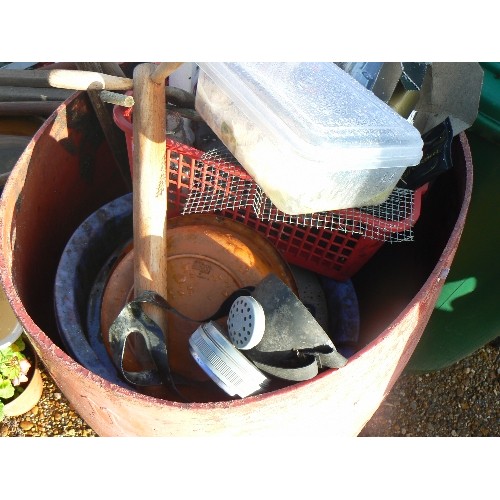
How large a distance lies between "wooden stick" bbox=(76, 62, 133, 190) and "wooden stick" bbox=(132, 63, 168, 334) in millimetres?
279

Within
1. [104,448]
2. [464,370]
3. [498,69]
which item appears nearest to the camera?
[104,448]

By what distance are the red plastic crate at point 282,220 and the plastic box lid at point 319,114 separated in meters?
0.16

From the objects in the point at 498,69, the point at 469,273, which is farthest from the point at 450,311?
the point at 498,69

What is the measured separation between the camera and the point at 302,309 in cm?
120

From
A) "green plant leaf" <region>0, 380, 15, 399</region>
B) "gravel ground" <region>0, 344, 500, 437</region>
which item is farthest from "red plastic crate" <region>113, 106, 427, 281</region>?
"green plant leaf" <region>0, 380, 15, 399</region>

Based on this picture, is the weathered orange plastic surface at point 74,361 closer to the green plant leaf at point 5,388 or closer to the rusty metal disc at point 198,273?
the rusty metal disc at point 198,273

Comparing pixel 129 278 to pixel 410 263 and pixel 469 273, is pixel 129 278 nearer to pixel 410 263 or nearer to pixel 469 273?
pixel 410 263

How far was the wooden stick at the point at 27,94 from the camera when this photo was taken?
7.00 feet

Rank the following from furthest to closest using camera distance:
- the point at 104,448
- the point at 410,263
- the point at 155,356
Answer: the point at 410,263
the point at 155,356
the point at 104,448

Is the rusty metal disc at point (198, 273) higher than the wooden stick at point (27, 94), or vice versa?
the wooden stick at point (27, 94)

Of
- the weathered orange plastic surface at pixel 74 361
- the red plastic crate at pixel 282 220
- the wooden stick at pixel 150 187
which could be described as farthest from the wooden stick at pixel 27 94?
the wooden stick at pixel 150 187

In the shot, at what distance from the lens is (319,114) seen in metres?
1.23

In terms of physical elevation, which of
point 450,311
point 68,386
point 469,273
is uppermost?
point 68,386

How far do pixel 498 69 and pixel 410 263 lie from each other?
56 centimetres
